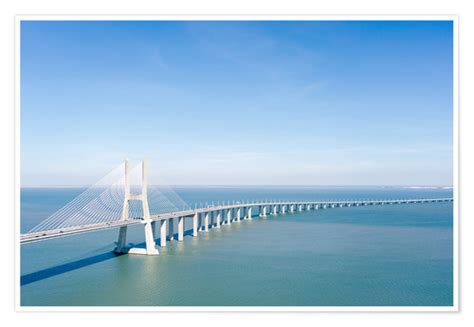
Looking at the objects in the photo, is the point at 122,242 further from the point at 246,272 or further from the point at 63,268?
the point at 246,272

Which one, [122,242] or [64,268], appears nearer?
[64,268]

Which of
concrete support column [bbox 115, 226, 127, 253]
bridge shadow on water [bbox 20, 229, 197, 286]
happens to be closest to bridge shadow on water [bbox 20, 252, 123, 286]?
bridge shadow on water [bbox 20, 229, 197, 286]
